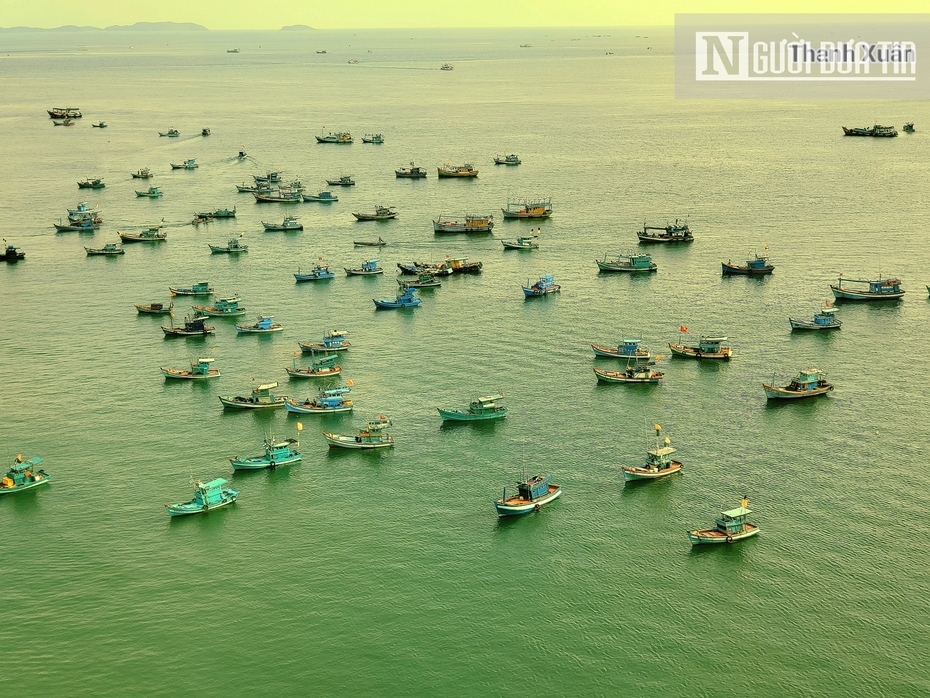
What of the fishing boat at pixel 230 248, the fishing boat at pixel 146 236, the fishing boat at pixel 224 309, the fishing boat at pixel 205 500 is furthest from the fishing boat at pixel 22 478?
the fishing boat at pixel 146 236

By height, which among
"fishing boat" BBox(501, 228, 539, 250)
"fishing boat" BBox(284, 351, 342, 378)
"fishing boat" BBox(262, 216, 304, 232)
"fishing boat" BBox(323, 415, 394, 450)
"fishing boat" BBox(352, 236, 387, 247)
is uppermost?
"fishing boat" BBox(262, 216, 304, 232)

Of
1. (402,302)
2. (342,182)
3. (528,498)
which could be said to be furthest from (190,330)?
(342,182)

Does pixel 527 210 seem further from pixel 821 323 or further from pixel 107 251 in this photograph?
pixel 107 251

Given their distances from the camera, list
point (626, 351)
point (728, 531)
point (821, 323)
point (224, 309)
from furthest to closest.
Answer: point (224, 309) < point (821, 323) < point (626, 351) < point (728, 531)

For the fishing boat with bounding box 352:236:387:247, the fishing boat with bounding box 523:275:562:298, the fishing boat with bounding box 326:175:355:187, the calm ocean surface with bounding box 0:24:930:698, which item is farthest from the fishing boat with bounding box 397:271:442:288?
the fishing boat with bounding box 326:175:355:187

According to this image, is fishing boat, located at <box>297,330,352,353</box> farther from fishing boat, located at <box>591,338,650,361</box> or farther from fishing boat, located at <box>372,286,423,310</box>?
fishing boat, located at <box>591,338,650,361</box>

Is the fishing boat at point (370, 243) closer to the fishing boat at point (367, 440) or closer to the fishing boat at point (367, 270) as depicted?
the fishing boat at point (367, 270)
